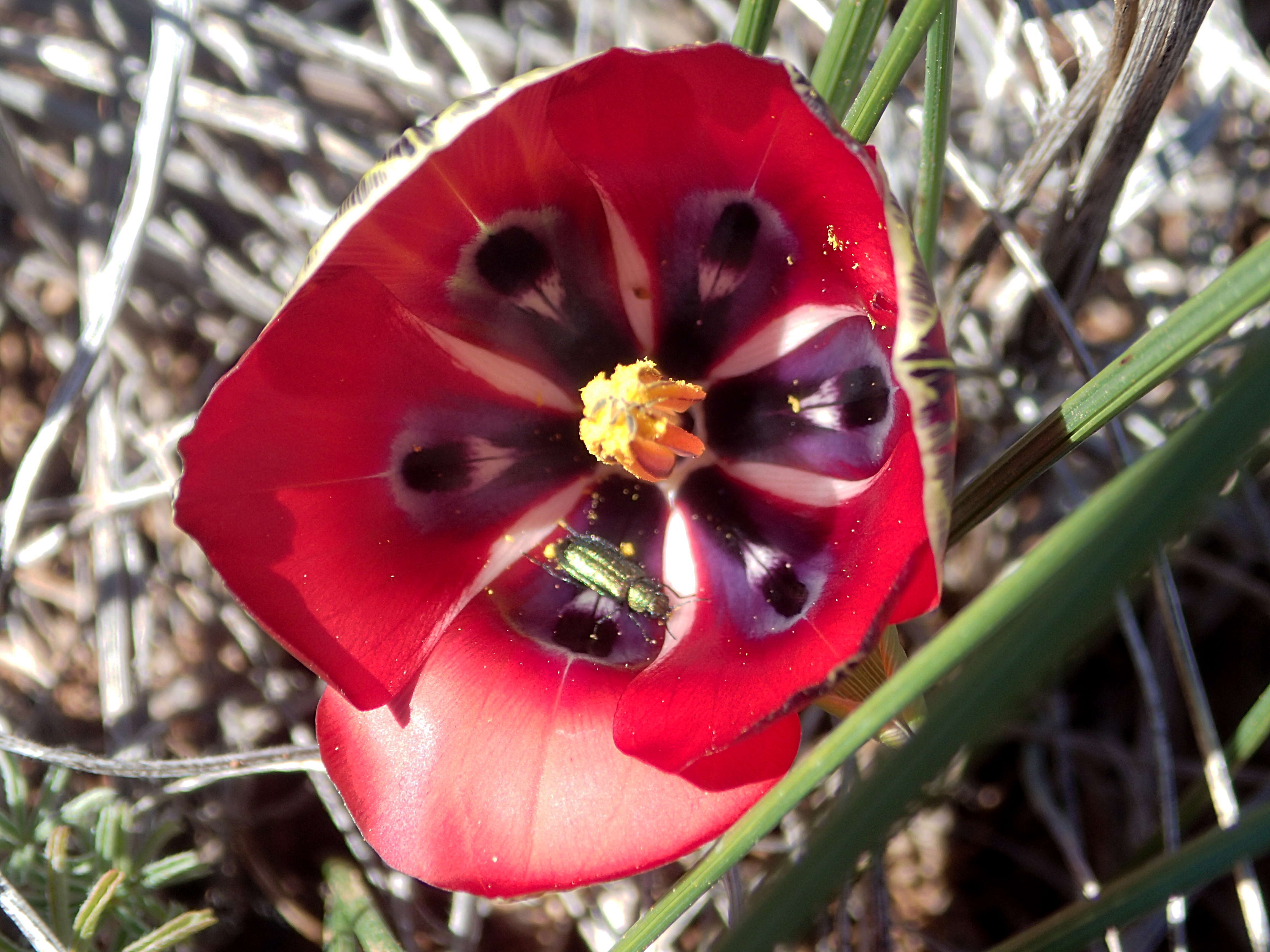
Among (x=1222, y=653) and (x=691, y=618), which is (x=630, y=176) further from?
(x=1222, y=653)

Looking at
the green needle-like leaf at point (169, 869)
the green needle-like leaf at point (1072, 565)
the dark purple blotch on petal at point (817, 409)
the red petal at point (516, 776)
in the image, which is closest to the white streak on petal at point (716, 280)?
the dark purple blotch on petal at point (817, 409)

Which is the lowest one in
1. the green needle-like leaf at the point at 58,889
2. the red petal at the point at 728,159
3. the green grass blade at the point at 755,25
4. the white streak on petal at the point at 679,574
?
the green needle-like leaf at the point at 58,889

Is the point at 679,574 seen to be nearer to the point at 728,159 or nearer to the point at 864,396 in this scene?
the point at 864,396

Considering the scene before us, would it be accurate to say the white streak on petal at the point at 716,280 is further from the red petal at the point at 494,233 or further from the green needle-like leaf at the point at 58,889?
the green needle-like leaf at the point at 58,889

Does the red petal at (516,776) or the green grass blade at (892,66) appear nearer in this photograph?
the green grass blade at (892,66)

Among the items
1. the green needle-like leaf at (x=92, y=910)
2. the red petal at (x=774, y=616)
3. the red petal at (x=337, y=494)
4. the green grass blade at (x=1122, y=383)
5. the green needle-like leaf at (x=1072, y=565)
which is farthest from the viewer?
the green needle-like leaf at (x=92, y=910)

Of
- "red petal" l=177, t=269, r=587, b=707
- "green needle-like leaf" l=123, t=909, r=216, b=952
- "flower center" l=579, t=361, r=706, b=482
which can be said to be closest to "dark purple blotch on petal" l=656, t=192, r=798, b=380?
"flower center" l=579, t=361, r=706, b=482
